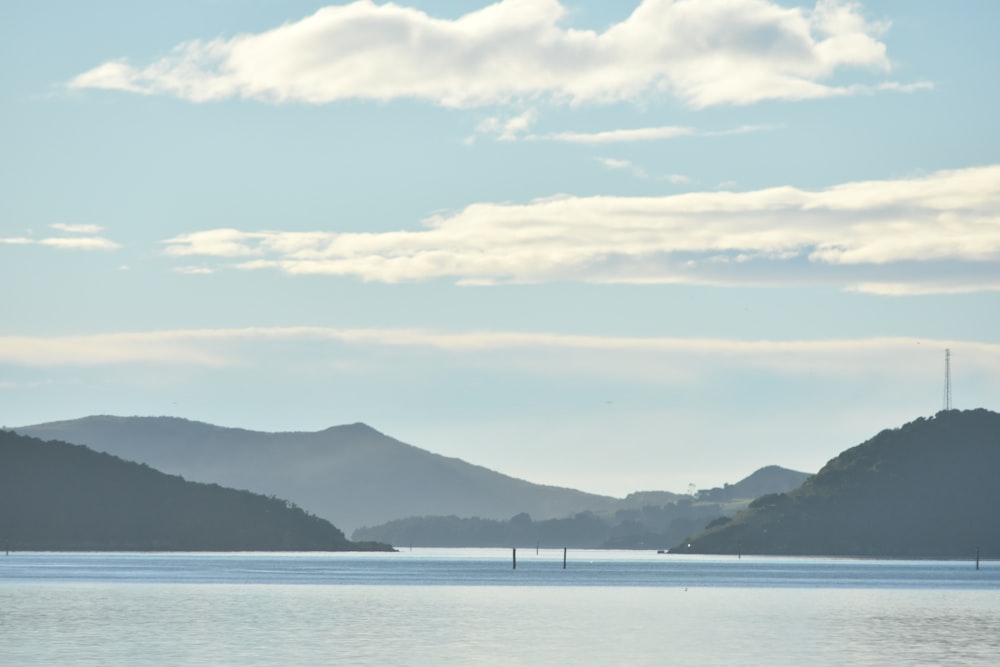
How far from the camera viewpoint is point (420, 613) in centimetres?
13912

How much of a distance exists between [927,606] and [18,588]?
317ft

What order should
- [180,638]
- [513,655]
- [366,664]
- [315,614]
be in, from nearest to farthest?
1. [366,664]
2. [513,655]
3. [180,638]
4. [315,614]

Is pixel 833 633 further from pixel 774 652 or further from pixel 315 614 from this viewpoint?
pixel 315 614

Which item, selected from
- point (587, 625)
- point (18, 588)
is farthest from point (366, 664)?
point (18, 588)

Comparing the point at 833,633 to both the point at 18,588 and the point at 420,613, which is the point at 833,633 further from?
the point at 18,588

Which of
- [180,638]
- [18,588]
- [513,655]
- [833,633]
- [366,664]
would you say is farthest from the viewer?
[18,588]

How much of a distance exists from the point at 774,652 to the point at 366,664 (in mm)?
25501

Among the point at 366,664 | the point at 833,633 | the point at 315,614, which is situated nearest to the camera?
the point at 366,664

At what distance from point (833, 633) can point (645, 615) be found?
86.1 feet

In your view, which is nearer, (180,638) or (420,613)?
(180,638)

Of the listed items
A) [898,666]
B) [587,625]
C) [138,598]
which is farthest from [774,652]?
[138,598]

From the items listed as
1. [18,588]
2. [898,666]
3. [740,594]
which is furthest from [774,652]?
[18,588]

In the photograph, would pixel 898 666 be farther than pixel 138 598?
No

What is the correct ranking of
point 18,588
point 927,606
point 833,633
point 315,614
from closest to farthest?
point 833,633 → point 315,614 → point 927,606 → point 18,588
